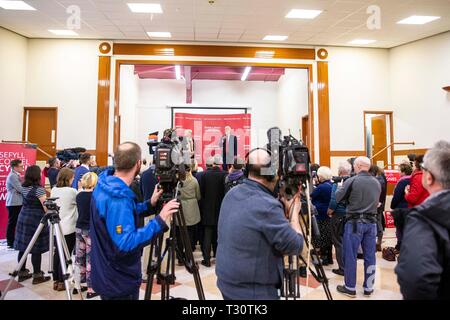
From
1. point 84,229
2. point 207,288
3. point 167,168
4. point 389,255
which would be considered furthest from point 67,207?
point 389,255

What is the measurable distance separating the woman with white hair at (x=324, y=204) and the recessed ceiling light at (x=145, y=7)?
184 inches

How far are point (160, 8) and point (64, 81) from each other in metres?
3.43

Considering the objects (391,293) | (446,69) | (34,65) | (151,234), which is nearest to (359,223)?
(391,293)

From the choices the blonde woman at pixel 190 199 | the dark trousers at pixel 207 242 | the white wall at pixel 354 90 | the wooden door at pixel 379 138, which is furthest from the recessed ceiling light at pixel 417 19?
the dark trousers at pixel 207 242

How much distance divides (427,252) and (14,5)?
306 inches

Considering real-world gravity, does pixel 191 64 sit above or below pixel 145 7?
below

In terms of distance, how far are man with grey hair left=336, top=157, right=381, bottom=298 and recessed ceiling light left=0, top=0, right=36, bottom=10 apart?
22.6 feet

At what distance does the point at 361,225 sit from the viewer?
10.3 feet

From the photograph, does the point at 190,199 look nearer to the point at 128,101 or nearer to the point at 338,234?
the point at 338,234

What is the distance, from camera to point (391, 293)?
10.5ft

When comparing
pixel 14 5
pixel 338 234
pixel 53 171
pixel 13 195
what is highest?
pixel 14 5

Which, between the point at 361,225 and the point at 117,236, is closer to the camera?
the point at 117,236

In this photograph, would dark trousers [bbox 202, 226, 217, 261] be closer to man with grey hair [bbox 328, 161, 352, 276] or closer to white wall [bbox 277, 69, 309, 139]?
man with grey hair [bbox 328, 161, 352, 276]

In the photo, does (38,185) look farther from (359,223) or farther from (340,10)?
(340,10)
